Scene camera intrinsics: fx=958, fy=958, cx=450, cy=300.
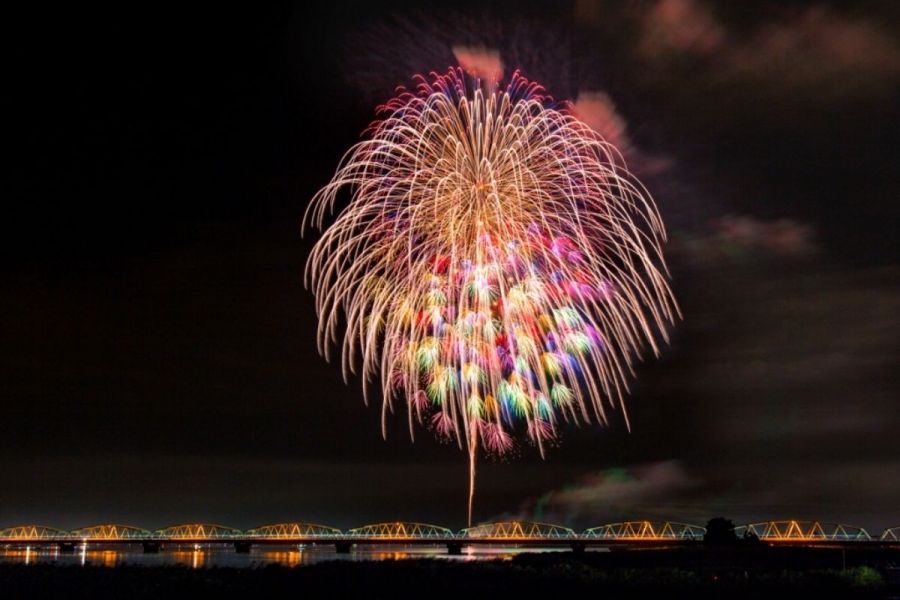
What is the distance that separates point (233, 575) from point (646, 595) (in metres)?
14.7

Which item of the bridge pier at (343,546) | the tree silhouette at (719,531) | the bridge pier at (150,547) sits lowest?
the tree silhouette at (719,531)

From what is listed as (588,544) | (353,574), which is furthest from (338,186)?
(588,544)

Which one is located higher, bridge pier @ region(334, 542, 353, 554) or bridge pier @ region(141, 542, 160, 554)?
bridge pier @ region(141, 542, 160, 554)

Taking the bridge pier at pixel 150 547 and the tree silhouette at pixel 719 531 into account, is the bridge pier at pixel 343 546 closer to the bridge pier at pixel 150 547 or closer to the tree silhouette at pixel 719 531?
the bridge pier at pixel 150 547

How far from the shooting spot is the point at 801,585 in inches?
1389

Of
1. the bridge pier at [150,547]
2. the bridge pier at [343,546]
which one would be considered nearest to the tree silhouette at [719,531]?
the bridge pier at [343,546]

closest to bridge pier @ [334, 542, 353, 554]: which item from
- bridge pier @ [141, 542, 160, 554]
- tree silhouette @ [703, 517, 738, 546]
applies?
bridge pier @ [141, 542, 160, 554]

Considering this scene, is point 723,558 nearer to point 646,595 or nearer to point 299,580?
point 646,595

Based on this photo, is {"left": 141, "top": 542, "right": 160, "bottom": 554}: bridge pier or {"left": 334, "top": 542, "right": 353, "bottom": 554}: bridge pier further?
{"left": 141, "top": 542, "right": 160, "bottom": 554}: bridge pier

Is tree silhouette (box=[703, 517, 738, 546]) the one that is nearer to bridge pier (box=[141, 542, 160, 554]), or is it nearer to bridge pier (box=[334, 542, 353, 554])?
bridge pier (box=[334, 542, 353, 554])

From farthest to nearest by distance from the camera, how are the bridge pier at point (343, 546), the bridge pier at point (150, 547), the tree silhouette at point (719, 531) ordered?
1. the bridge pier at point (150, 547)
2. the bridge pier at point (343, 546)
3. the tree silhouette at point (719, 531)

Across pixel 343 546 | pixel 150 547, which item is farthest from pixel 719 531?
pixel 150 547

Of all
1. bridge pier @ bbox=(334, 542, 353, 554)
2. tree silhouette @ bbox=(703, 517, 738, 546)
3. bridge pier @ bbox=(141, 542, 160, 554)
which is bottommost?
tree silhouette @ bbox=(703, 517, 738, 546)

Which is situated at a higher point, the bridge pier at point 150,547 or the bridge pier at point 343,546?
the bridge pier at point 150,547
